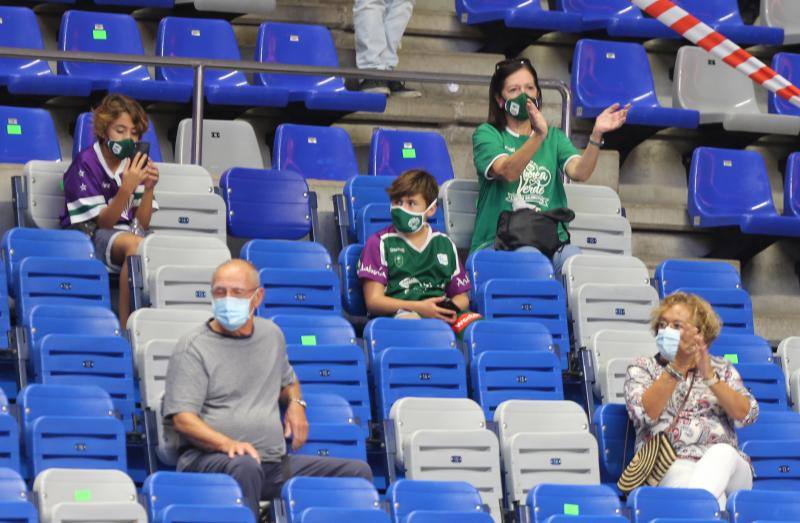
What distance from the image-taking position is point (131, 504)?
575 centimetres

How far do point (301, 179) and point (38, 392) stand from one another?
242cm

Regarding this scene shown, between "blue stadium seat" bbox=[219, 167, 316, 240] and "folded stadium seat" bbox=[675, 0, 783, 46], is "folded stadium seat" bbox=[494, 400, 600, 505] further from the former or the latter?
"folded stadium seat" bbox=[675, 0, 783, 46]

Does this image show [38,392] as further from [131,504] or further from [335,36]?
[335,36]

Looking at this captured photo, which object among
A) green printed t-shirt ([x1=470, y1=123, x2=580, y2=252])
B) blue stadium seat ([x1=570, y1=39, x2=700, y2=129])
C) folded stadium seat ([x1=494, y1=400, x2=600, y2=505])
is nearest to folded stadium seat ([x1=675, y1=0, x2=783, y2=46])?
blue stadium seat ([x1=570, y1=39, x2=700, y2=129])

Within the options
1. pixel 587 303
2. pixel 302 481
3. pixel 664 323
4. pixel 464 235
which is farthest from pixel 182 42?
pixel 302 481

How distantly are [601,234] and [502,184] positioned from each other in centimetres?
67

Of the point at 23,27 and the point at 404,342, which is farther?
the point at 23,27

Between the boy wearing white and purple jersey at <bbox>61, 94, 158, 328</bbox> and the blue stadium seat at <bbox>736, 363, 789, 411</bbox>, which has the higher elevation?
the boy wearing white and purple jersey at <bbox>61, 94, 158, 328</bbox>

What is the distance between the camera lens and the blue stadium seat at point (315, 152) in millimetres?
9055

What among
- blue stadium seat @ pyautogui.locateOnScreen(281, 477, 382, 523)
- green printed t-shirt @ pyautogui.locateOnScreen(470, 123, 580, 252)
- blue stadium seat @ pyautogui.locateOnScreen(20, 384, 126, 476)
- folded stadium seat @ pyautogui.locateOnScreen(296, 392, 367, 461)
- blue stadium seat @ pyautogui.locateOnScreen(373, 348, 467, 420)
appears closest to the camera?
blue stadium seat @ pyautogui.locateOnScreen(281, 477, 382, 523)

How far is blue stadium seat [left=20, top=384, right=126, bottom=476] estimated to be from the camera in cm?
636

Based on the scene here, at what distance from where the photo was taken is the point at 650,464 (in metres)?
7.14

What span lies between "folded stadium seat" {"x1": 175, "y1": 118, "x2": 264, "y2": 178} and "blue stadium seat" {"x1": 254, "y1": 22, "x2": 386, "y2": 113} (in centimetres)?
48

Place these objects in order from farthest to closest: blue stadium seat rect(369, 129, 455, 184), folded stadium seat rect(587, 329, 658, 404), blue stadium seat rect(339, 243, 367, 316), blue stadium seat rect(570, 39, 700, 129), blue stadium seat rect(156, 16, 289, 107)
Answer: blue stadium seat rect(570, 39, 700, 129) < blue stadium seat rect(156, 16, 289, 107) < blue stadium seat rect(369, 129, 455, 184) < blue stadium seat rect(339, 243, 367, 316) < folded stadium seat rect(587, 329, 658, 404)
